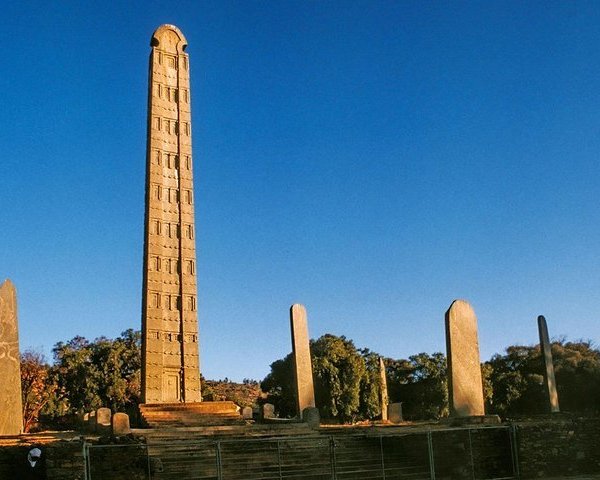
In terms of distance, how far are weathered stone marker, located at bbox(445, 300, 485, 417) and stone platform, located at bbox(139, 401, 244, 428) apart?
19.8ft

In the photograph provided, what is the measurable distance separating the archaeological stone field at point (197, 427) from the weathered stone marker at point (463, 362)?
3 centimetres

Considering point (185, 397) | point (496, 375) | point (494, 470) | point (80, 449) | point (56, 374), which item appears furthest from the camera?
point (496, 375)

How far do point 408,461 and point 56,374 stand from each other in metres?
25.5

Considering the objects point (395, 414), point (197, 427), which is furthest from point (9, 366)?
point (395, 414)

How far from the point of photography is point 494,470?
671 inches

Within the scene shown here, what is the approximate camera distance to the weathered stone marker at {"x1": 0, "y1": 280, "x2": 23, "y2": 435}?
59.4 ft

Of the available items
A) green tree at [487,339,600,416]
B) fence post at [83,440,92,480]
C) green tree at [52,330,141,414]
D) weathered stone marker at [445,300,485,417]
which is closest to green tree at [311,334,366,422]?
green tree at [487,339,600,416]

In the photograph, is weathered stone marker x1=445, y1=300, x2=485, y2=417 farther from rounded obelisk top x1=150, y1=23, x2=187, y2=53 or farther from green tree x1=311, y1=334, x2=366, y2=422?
green tree x1=311, y1=334, x2=366, y2=422

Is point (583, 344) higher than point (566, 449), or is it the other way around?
point (583, 344)

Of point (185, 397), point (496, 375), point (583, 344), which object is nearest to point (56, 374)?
point (185, 397)

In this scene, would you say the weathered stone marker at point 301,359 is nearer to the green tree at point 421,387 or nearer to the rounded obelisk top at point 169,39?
the rounded obelisk top at point 169,39

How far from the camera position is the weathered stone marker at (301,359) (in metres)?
21.8

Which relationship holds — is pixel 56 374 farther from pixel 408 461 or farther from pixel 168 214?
pixel 408 461

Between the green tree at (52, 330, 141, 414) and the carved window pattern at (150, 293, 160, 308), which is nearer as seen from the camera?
the carved window pattern at (150, 293, 160, 308)
